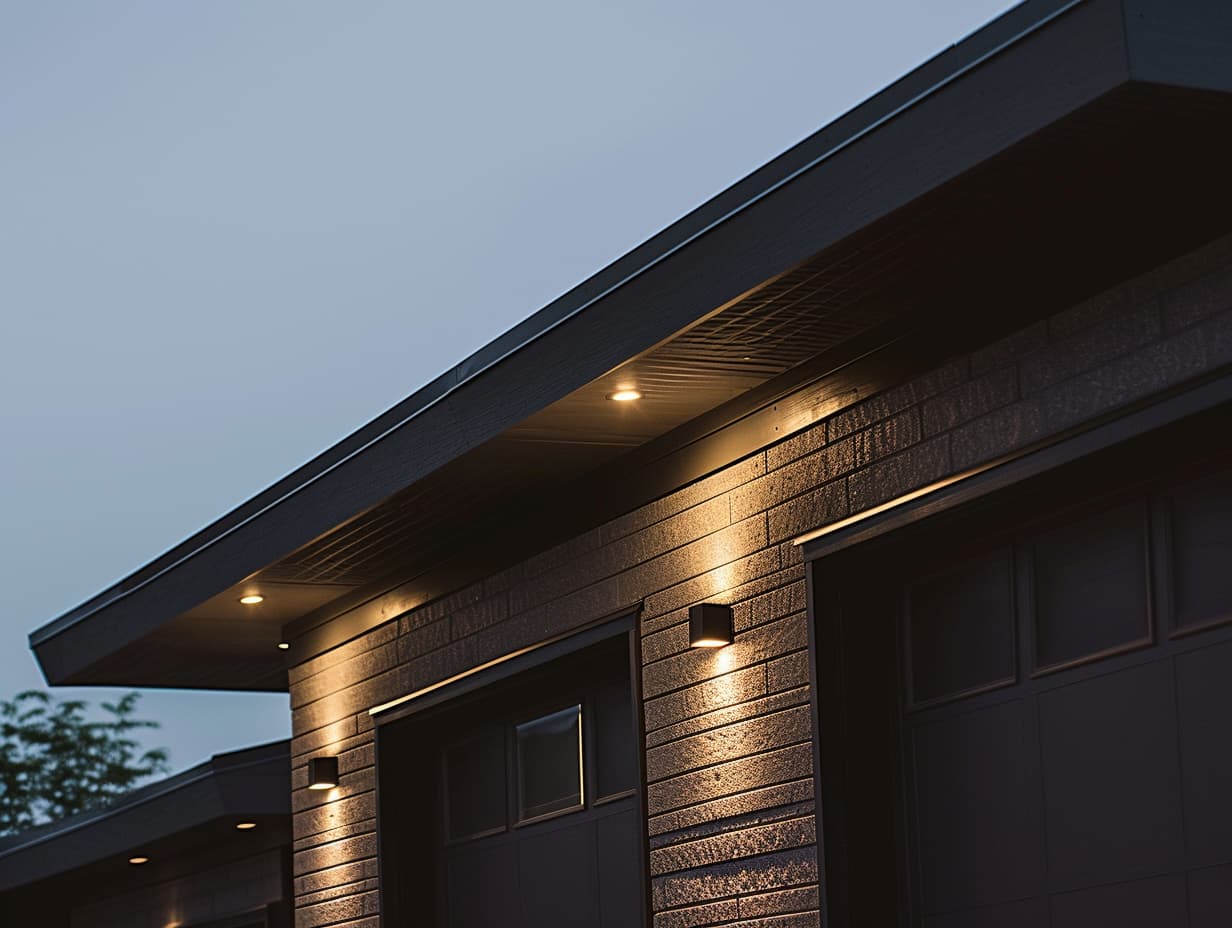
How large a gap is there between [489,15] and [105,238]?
46347 millimetres

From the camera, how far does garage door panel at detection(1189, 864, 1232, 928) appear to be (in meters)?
5.48

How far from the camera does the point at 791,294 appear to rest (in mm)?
6000

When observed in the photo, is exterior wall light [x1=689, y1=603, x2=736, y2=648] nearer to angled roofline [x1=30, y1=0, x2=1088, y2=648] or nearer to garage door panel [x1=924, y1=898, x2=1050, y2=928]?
angled roofline [x1=30, y1=0, x2=1088, y2=648]

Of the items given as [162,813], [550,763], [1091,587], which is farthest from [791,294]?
[162,813]

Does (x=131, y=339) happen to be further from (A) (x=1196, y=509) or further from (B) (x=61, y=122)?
(A) (x=1196, y=509)

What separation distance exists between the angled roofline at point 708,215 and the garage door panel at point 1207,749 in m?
1.71

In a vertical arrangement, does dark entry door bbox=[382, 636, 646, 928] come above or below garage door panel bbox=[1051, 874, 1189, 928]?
above

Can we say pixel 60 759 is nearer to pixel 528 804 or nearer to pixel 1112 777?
pixel 528 804

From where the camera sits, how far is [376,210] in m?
102

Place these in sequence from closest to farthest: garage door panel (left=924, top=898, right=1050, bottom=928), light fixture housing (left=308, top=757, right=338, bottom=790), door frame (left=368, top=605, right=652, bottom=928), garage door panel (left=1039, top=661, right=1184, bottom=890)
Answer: garage door panel (left=1039, top=661, right=1184, bottom=890)
garage door panel (left=924, top=898, right=1050, bottom=928)
door frame (left=368, top=605, right=652, bottom=928)
light fixture housing (left=308, top=757, right=338, bottom=790)

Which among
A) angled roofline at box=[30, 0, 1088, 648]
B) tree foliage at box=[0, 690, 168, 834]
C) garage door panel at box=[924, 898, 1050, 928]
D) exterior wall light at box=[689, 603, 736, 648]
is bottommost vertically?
garage door panel at box=[924, 898, 1050, 928]

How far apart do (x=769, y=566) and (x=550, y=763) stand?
7.33ft

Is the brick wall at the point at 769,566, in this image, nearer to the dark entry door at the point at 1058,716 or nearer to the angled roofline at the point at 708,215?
the dark entry door at the point at 1058,716

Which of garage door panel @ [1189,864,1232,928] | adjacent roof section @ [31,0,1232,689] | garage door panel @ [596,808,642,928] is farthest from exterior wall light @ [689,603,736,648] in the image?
garage door panel @ [1189,864,1232,928]
